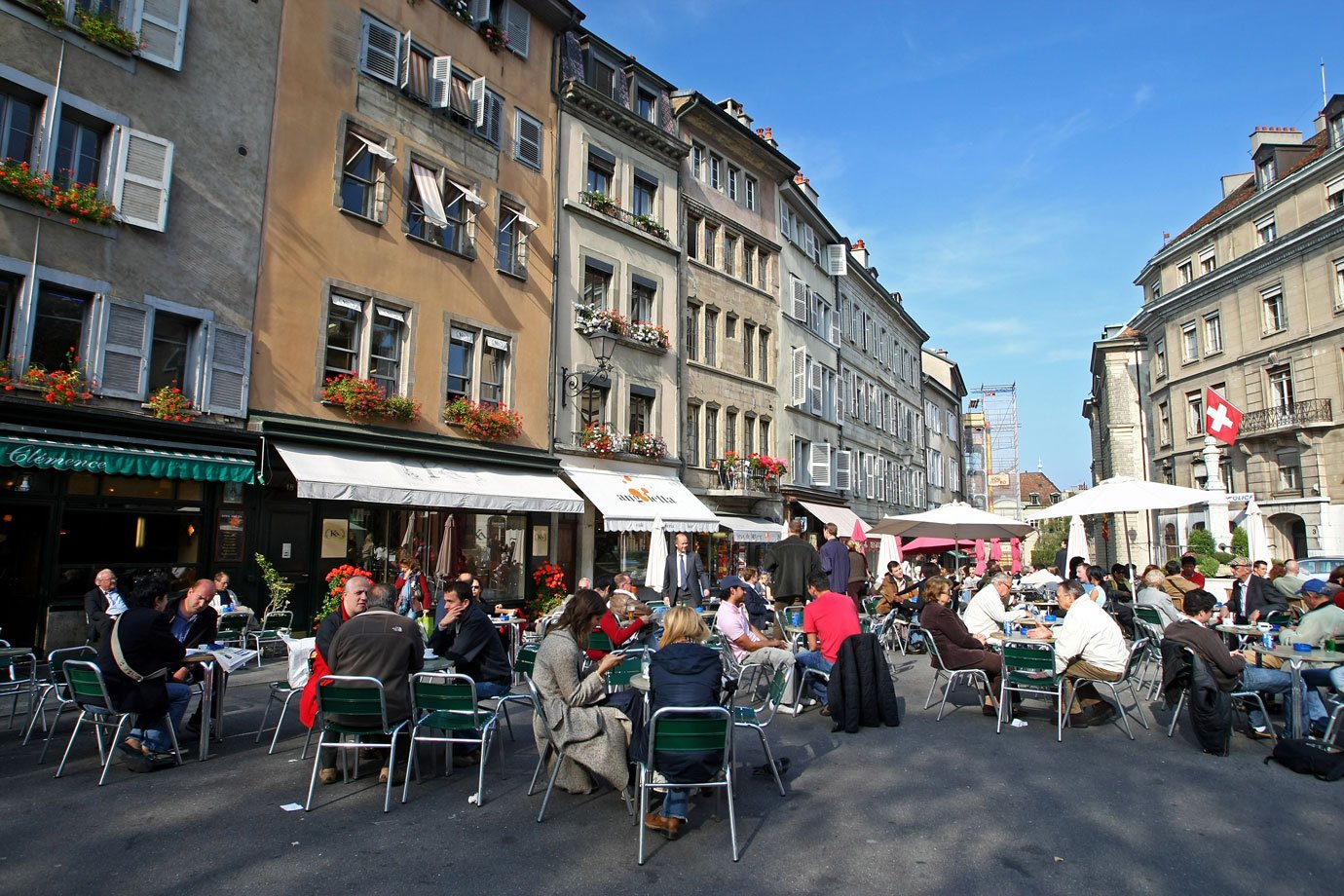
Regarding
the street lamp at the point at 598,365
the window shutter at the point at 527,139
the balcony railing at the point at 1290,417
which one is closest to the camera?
the window shutter at the point at 527,139

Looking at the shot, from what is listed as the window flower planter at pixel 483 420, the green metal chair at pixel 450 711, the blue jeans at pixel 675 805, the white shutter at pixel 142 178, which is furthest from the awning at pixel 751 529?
the blue jeans at pixel 675 805

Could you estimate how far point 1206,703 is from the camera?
7.44 m

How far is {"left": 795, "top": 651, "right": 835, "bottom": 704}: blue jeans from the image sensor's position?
356 inches

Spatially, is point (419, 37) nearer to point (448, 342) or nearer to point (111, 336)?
point (448, 342)

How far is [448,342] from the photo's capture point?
16.5 m

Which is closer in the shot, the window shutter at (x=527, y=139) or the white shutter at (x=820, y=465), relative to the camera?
the window shutter at (x=527, y=139)

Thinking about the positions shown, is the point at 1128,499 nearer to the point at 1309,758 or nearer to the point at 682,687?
the point at 1309,758

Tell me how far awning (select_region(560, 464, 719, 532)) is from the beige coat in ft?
37.1

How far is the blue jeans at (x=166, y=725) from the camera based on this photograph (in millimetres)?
6656

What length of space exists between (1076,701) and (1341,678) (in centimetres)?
232

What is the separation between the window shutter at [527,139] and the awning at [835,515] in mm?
14672

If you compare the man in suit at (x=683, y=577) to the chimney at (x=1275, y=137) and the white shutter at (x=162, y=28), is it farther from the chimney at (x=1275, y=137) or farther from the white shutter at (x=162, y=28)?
the chimney at (x=1275, y=137)

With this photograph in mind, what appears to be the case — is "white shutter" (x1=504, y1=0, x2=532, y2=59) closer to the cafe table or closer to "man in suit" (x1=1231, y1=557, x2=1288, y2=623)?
"man in suit" (x1=1231, y1=557, x2=1288, y2=623)

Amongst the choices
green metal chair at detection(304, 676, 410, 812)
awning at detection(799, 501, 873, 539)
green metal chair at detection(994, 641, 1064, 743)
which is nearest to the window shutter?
awning at detection(799, 501, 873, 539)
